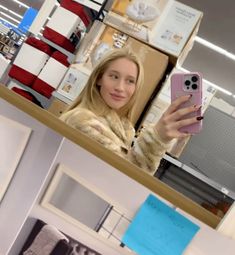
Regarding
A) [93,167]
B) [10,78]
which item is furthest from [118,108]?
[10,78]

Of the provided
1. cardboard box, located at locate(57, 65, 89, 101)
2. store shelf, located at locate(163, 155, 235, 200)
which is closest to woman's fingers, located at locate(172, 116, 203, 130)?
cardboard box, located at locate(57, 65, 89, 101)

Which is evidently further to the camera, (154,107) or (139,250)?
(154,107)

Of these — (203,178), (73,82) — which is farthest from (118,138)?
(203,178)

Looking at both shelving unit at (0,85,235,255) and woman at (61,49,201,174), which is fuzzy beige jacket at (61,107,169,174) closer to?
woman at (61,49,201,174)

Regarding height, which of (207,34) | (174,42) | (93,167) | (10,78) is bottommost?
(10,78)

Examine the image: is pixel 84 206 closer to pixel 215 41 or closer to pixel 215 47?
pixel 215 41

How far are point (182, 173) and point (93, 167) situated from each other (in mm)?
2156

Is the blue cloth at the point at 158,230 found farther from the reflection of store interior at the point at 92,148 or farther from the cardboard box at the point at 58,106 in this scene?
the cardboard box at the point at 58,106

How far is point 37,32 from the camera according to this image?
2742mm

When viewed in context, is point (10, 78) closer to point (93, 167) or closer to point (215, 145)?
point (215, 145)

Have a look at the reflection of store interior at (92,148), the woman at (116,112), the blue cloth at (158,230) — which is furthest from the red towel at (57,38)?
the blue cloth at (158,230)

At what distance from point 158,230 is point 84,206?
133 millimetres

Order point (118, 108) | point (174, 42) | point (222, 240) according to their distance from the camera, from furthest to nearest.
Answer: point (174, 42) < point (118, 108) < point (222, 240)

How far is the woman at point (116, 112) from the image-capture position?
98 centimetres
